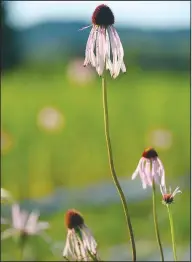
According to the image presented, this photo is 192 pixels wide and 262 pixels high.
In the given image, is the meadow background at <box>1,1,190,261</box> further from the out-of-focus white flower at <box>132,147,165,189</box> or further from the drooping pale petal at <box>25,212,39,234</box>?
the out-of-focus white flower at <box>132,147,165,189</box>

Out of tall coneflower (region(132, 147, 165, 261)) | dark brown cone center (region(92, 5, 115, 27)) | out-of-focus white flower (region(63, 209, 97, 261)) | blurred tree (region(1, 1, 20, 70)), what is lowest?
out-of-focus white flower (region(63, 209, 97, 261))

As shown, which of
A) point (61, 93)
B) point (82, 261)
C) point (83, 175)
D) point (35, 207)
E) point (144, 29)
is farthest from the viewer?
point (61, 93)

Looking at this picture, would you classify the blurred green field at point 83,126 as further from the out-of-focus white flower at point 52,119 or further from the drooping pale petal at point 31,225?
the drooping pale petal at point 31,225

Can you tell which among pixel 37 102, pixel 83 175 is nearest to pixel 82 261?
pixel 83 175

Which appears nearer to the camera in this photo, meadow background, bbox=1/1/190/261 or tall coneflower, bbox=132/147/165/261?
tall coneflower, bbox=132/147/165/261

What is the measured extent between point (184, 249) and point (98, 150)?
62cm

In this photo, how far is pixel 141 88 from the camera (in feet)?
7.23

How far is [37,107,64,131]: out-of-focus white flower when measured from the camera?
2104 mm

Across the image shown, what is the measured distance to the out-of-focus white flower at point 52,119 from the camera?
2.10 meters

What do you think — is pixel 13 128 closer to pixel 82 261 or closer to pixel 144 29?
pixel 144 29

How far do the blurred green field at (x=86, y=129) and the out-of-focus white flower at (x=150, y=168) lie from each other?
→ 3.59 ft

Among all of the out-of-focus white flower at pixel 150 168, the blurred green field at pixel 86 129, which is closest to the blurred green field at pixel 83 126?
the blurred green field at pixel 86 129

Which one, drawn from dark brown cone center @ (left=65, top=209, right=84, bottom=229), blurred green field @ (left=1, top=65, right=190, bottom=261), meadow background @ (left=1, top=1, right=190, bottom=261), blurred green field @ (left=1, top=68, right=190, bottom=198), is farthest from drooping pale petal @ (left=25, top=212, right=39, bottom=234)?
blurred green field @ (left=1, top=68, right=190, bottom=198)

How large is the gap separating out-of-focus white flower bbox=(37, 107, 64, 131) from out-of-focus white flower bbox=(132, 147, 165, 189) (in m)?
1.51
